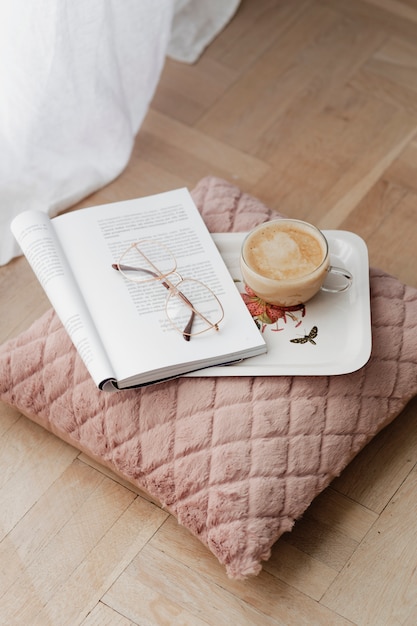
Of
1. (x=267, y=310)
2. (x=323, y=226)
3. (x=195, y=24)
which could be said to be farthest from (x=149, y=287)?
(x=195, y=24)

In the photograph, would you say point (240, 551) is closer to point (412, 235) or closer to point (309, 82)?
point (412, 235)

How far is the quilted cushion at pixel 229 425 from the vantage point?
2.94ft

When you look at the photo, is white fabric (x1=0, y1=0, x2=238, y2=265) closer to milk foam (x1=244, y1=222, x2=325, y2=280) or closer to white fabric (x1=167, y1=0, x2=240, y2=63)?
white fabric (x1=167, y1=0, x2=240, y2=63)

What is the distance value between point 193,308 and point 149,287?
65 mm

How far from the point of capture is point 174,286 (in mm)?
993

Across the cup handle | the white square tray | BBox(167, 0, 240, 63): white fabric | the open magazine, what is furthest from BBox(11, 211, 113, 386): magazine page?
BBox(167, 0, 240, 63): white fabric

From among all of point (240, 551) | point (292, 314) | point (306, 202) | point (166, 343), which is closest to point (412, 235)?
point (306, 202)

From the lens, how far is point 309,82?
4.78 ft

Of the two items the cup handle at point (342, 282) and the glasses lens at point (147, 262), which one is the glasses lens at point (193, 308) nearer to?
the glasses lens at point (147, 262)

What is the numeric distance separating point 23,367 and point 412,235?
60cm

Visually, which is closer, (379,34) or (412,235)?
(412,235)

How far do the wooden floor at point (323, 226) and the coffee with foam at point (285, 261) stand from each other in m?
0.22

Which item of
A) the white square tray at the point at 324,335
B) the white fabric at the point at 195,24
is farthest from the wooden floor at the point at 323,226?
the white square tray at the point at 324,335

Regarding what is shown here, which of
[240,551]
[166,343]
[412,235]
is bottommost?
[412,235]
